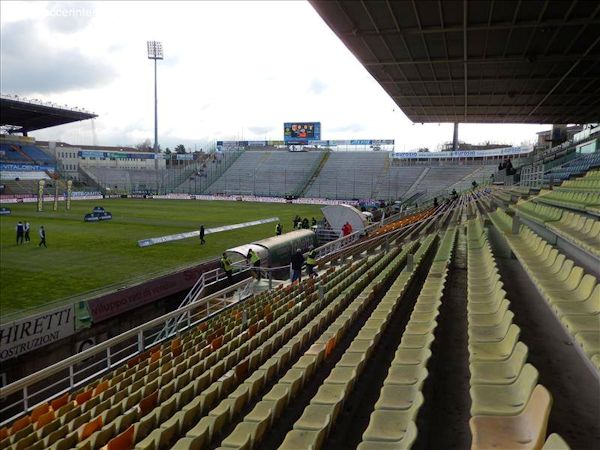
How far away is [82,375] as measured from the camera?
994 cm

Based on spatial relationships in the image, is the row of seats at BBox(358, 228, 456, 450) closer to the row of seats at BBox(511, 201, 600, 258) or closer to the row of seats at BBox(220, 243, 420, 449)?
the row of seats at BBox(220, 243, 420, 449)

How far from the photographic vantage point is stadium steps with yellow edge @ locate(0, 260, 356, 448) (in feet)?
14.7

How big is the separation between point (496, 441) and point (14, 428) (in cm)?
555

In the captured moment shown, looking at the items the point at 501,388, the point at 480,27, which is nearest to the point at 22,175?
the point at 480,27

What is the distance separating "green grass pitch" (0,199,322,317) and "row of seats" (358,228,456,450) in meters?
11.5

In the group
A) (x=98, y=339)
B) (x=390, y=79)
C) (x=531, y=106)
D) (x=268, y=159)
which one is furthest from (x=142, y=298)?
(x=268, y=159)

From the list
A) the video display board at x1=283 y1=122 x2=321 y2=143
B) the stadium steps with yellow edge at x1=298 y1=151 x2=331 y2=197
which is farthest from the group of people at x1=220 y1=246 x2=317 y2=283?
the video display board at x1=283 y1=122 x2=321 y2=143

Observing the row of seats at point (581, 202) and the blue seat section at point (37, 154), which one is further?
the blue seat section at point (37, 154)

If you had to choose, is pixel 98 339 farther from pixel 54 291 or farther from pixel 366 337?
pixel 366 337

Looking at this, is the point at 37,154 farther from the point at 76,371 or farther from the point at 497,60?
the point at 497,60

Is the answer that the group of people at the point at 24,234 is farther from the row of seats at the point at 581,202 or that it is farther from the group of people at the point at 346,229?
the row of seats at the point at 581,202

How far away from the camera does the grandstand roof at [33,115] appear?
4972cm

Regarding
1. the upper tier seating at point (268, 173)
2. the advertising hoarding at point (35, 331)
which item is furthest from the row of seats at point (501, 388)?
the upper tier seating at point (268, 173)

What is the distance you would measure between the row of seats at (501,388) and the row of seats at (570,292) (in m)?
0.39
